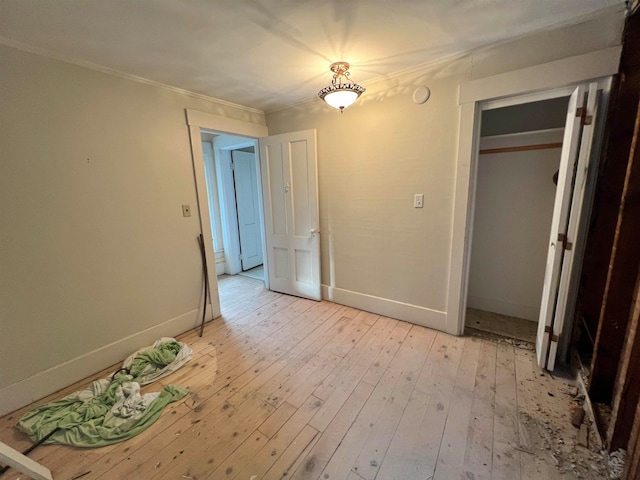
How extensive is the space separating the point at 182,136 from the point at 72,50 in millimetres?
860

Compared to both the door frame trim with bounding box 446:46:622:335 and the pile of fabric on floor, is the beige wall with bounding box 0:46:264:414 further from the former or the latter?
the door frame trim with bounding box 446:46:622:335

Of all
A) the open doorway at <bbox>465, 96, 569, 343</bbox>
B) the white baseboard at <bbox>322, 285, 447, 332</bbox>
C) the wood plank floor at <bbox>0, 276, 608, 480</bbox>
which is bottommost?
the wood plank floor at <bbox>0, 276, 608, 480</bbox>

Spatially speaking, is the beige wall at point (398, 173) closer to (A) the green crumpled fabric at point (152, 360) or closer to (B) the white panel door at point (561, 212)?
(B) the white panel door at point (561, 212)

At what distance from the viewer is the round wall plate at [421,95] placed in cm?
216

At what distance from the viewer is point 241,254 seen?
4.52m

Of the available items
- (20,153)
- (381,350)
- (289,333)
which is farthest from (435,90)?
(20,153)

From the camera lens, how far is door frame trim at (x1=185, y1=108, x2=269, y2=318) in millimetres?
2514

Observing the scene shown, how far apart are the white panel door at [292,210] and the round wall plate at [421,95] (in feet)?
3.46

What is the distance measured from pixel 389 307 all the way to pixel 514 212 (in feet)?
5.10

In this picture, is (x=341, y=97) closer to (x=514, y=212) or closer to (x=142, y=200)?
(x=142, y=200)

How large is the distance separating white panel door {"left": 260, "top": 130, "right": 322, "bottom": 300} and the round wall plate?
1054 millimetres

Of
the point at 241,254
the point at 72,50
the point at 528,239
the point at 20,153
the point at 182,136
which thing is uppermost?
the point at 72,50

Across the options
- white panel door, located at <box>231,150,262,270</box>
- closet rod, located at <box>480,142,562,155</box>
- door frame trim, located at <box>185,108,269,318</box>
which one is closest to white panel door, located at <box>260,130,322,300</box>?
door frame trim, located at <box>185,108,269,318</box>

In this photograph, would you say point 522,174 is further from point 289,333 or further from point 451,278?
point 289,333
